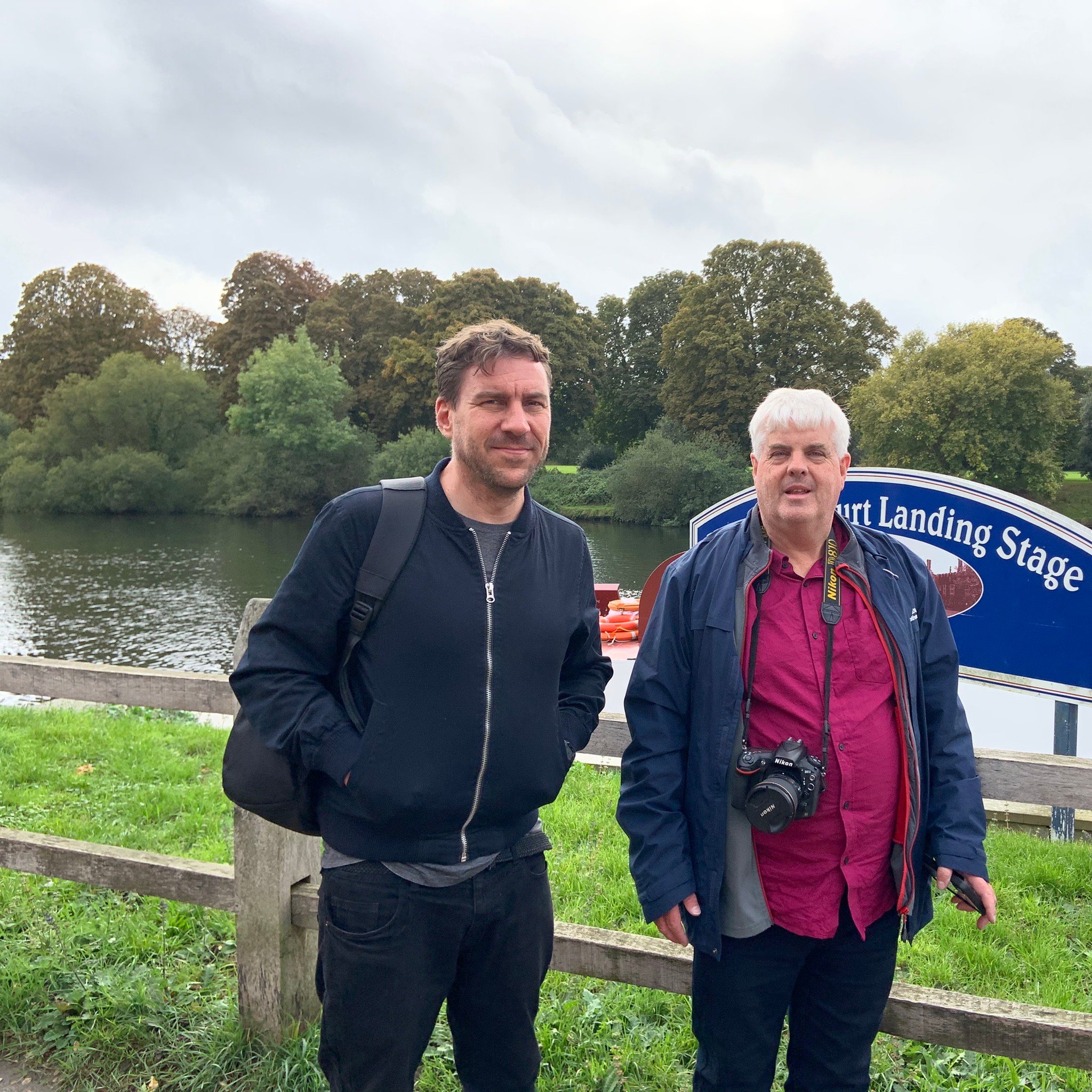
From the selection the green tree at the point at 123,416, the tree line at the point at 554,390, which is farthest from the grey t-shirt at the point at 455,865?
the green tree at the point at 123,416

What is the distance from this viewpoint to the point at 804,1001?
2.13m

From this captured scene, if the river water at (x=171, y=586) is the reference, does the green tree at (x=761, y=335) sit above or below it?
above

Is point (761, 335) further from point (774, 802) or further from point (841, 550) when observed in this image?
point (774, 802)

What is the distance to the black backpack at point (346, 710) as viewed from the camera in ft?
6.32

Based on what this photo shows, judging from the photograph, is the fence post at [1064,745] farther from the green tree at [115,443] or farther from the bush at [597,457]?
the green tree at [115,443]

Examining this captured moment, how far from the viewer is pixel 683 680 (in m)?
2.08

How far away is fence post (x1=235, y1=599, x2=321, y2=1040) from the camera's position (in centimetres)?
256

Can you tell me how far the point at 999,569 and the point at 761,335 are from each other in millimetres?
40311

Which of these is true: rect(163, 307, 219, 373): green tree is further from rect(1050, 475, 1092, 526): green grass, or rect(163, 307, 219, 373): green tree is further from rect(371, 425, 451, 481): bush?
rect(1050, 475, 1092, 526): green grass

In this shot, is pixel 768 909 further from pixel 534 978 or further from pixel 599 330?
pixel 599 330

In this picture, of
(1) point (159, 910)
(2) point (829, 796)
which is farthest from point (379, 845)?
(1) point (159, 910)

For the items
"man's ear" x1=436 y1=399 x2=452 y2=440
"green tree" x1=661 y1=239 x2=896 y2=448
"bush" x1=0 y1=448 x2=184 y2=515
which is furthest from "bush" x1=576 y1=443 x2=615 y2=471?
"man's ear" x1=436 y1=399 x2=452 y2=440

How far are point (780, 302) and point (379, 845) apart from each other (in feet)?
143

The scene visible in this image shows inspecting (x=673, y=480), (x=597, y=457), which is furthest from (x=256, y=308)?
(x=673, y=480)
